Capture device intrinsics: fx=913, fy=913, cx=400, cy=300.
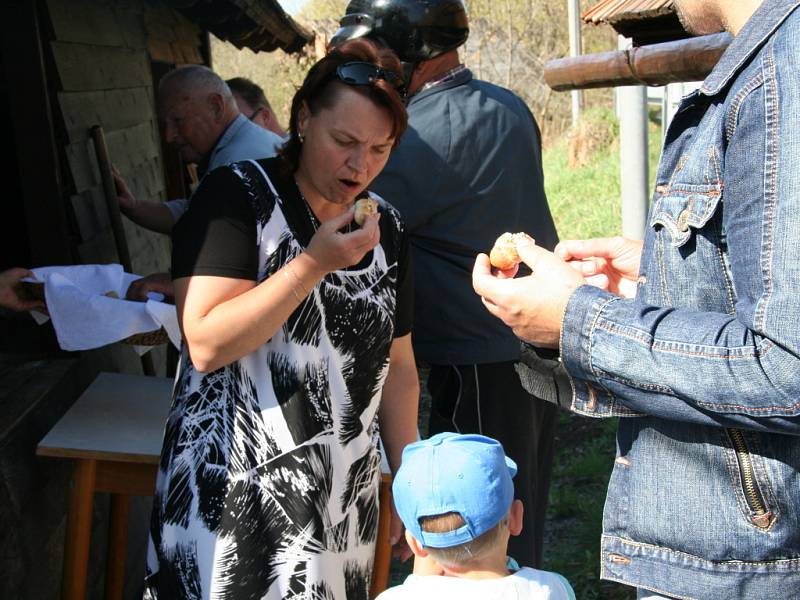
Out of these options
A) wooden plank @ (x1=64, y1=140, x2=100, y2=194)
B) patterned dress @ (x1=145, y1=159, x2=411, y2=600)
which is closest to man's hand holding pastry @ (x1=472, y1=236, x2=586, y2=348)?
patterned dress @ (x1=145, y1=159, x2=411, y2=600)

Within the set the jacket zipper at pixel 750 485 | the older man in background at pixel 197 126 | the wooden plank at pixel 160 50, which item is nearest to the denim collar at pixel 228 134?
the older man in background at pixel 197 126

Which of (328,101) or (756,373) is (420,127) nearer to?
(328,101)

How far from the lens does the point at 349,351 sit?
2.15 m

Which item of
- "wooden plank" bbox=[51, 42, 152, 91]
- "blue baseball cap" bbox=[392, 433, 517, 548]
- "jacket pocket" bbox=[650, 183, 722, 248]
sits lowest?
"blue baseball cap" bbox=[392, 433, 517, 548]

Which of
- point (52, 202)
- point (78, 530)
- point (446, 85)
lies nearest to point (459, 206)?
point (446, 85)

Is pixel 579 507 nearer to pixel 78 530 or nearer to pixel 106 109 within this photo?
pixel 78 530

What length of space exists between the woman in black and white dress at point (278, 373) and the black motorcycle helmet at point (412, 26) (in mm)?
1030

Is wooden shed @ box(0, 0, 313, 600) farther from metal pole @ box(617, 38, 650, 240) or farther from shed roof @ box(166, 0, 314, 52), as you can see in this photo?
Answer: metal pole @ box(617, 38, 650, 240)

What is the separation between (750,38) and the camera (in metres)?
1.36

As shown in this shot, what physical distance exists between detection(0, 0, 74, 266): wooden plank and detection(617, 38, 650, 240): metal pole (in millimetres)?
4201

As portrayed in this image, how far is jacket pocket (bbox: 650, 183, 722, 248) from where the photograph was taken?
54.6 inches

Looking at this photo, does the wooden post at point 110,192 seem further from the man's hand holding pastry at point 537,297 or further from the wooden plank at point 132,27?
the man's hand holding pastry at point 537,297

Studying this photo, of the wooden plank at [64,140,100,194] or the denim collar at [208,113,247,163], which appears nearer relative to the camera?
the wooden plank at [64,140,100,194]

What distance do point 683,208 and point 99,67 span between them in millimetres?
3924
